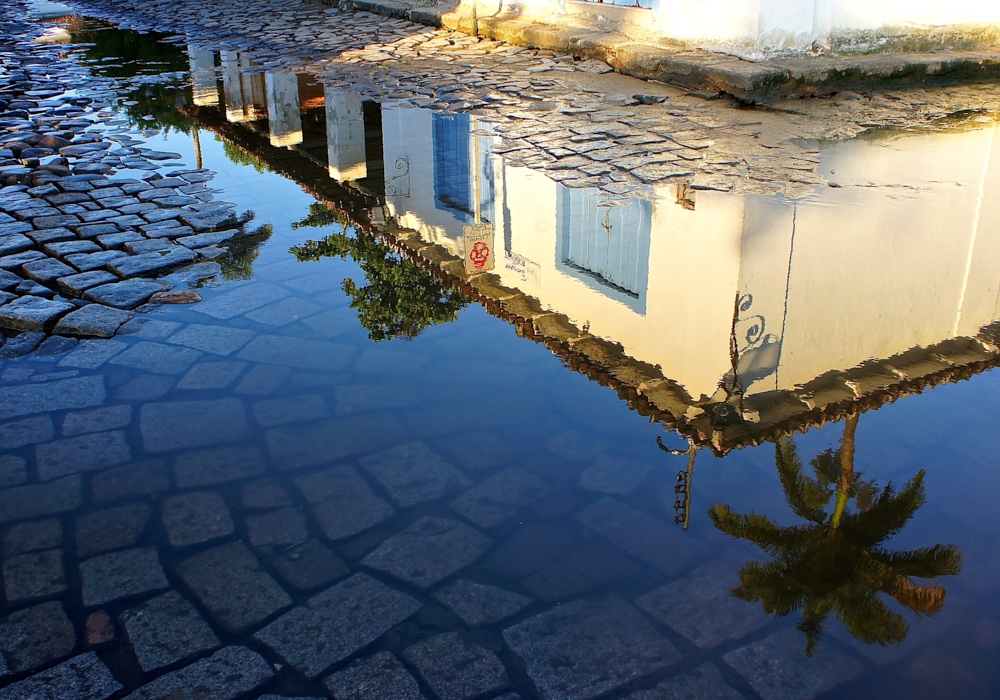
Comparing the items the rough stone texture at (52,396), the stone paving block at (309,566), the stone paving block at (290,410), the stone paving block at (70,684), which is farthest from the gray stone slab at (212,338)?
the stone paving block at (70,684)

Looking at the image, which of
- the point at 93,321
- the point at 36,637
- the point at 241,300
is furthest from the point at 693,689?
the point at 93,321

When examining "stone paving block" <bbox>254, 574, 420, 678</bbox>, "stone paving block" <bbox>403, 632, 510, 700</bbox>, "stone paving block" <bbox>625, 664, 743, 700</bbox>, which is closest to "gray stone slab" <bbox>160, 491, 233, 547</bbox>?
"stone paving block" <bbox>254, 574, 420, 678</bbox>

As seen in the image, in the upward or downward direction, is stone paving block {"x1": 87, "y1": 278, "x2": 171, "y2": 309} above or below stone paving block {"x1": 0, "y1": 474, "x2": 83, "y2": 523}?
above

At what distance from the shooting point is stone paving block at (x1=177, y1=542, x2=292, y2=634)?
10.1 feet

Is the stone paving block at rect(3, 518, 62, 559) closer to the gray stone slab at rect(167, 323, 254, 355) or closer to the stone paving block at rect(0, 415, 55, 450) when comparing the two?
the stone paving block at rect(0, 415, 55, 450)

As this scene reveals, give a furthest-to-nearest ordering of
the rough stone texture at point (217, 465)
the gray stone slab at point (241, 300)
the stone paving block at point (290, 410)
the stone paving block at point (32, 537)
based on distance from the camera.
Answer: the gray stone slab at point (241, 300) → the stone paving block at point (290, 410) → the rough stone texture at point (217, 465) → the stone paving block at point (32, 537)

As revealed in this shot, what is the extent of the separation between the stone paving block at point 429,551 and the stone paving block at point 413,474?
0.61 feet

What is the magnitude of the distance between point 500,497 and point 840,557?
1.38 m

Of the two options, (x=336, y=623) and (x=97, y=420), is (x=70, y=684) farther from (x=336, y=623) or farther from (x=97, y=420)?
(x=97, y=420)

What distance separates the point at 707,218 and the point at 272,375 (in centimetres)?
358

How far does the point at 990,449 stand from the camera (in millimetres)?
4066

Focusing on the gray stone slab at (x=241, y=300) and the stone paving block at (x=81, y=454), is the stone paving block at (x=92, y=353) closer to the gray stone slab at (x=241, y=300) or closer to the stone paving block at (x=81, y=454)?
the gray stone slab at (x=241, y=300)

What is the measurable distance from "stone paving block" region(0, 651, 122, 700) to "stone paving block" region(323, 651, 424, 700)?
2.31ft

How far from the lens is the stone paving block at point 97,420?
420 cm
